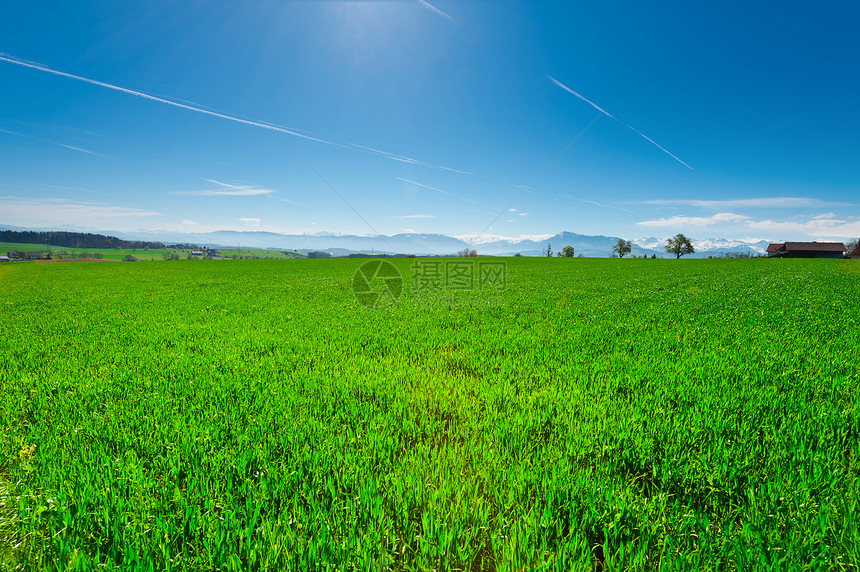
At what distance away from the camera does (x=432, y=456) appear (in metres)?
3.29

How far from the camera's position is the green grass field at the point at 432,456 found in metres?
2.28

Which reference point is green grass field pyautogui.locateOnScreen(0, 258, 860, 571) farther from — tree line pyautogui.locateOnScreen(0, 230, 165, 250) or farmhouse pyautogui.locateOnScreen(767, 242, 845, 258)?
tree line pyautogui.locateOnScreen(0, 230, 165, 250)

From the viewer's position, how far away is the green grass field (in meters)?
2.28

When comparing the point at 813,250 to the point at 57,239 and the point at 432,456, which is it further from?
the point at 57,239

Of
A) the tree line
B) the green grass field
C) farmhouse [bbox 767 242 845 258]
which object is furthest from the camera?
the tree line

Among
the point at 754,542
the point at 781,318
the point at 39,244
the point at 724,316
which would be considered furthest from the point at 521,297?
the point at 39,244

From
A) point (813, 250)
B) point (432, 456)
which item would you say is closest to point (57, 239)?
point (432, 456)

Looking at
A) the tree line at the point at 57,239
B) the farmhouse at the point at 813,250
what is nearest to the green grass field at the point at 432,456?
the farmhouse at the point at 813,250

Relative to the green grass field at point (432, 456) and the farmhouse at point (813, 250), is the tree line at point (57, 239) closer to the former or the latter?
the green grass field at point (432, 456)

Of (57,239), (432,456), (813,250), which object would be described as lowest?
(432,456)

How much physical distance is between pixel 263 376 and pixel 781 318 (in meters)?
13.6

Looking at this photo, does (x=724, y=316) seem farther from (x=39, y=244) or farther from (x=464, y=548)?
(x=39, y=244)

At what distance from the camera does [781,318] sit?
9.67 metres

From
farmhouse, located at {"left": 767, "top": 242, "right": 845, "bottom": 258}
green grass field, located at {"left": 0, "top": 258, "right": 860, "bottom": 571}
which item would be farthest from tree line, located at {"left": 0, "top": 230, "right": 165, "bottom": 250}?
farmhouse, located at {"left": 767, "top": 242, "right": 845, "bottom": 258}
